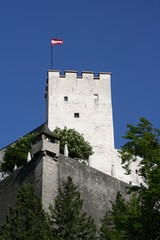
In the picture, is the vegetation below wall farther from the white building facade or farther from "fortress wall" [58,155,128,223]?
the white building facade

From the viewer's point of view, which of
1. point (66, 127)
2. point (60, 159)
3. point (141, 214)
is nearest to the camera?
point (141, 214)

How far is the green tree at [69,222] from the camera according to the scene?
27172 millimetres

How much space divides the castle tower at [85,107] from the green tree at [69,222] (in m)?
21.5

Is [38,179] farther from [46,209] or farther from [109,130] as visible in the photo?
[109,130]

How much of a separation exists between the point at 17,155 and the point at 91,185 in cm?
1204

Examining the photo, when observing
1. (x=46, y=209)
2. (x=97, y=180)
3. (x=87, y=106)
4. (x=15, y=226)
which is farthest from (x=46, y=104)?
(x=15, y=226)

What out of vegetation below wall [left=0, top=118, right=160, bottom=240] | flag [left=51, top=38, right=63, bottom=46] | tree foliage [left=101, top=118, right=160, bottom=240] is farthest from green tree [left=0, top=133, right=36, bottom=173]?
tree foliage [left=101, top=118, right=160, bottom=240]

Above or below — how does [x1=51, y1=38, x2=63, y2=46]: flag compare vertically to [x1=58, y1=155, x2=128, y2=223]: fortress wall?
above

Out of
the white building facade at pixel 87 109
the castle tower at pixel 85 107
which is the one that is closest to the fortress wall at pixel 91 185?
the white building facade at pixel 87 109

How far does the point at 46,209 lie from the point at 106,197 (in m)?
5.08

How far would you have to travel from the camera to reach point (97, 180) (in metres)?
35.6

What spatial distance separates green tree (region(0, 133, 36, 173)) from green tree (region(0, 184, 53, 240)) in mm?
16694

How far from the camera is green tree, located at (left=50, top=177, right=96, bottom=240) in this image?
2717 cm

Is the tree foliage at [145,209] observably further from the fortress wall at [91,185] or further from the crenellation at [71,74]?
the crenellation at [71,74]
